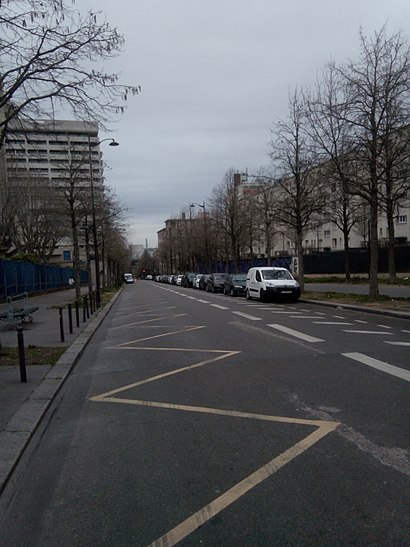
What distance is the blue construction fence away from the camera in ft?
85.8

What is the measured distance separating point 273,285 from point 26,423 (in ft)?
61.6

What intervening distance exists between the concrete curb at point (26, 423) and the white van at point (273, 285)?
1507cm

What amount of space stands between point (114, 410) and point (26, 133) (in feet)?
24.3

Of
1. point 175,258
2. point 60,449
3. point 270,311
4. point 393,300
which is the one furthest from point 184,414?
point 175,258

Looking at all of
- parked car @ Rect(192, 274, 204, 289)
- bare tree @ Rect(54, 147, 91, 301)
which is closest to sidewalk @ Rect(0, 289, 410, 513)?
bare tree @ Rect(54, 147, 91, 301)

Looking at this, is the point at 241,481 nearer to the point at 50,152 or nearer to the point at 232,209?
the point at 50,152

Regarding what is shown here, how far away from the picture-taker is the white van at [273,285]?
23.4 meters

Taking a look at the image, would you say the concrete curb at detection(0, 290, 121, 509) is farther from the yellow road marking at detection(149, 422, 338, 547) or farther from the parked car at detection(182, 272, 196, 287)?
the parked car at detection(182, 272, 196, 287)

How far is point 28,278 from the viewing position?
32844 millimetres

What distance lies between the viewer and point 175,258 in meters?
104

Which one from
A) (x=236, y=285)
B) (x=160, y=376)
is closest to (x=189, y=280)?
(x=236, y=285)

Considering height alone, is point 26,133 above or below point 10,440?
above

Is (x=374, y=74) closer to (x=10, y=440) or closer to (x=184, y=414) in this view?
(x=184, y=414)

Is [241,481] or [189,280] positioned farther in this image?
[189,280]
